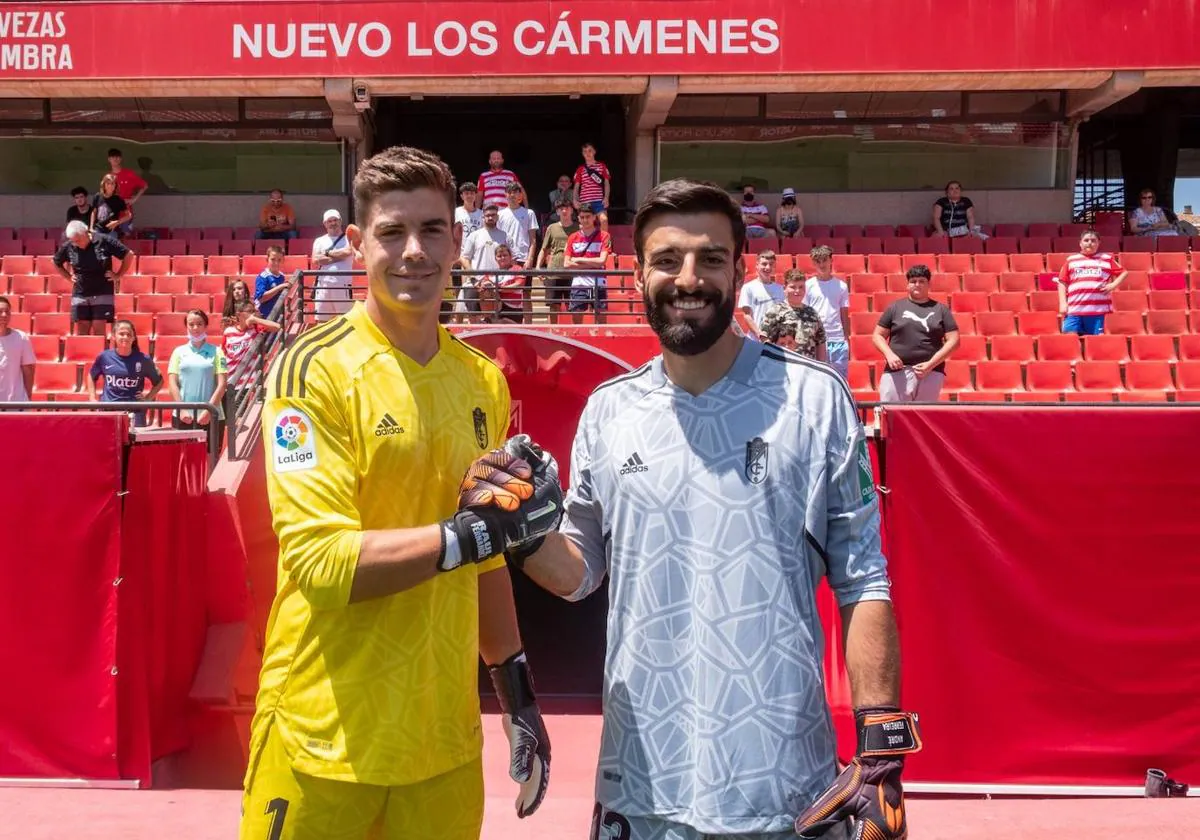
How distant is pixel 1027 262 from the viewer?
15.3 m

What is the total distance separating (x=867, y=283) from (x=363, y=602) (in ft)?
41.1

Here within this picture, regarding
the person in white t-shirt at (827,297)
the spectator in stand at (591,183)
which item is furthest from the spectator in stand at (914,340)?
the spectator in stand at (591,183)

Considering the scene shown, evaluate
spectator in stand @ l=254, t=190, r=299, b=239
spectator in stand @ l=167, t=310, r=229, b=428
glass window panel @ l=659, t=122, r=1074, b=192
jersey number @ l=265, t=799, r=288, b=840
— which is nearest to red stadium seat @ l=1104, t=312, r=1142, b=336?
glass window panel @ l=659, t=122, r=1074, b=192

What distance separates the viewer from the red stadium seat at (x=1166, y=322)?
13867 millimetres

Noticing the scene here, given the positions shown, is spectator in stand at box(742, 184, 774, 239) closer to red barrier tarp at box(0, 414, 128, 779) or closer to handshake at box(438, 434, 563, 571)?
red barrier tarp at box(0, 414, 128, 779)

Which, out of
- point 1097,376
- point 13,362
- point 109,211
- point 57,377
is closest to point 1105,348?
point 1097,376

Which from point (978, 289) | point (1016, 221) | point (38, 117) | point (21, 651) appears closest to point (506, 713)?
point (21, 651)

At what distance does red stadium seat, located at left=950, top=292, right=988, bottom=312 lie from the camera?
14.2 metres

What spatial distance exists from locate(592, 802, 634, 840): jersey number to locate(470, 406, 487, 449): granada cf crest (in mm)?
901

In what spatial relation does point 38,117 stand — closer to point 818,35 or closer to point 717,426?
point 818,35

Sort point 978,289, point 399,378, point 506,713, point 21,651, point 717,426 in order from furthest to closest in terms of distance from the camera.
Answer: point 978,289
point 21,651
point 506,713
point 399,378
point 717,426

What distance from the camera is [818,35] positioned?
16.3 m

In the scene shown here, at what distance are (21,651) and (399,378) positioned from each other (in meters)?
4.57

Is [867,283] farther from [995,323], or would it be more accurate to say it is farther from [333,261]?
[333,261]
